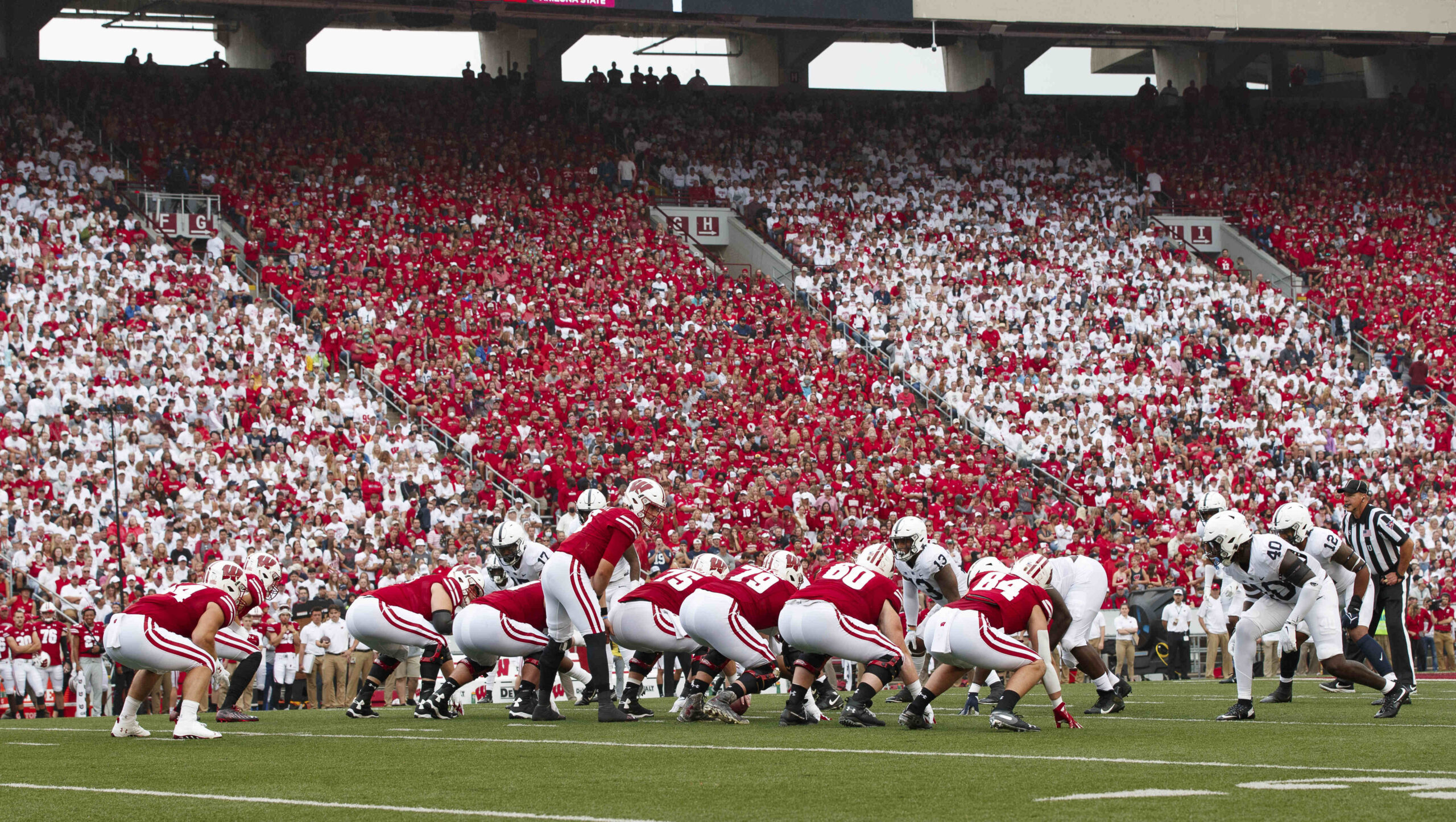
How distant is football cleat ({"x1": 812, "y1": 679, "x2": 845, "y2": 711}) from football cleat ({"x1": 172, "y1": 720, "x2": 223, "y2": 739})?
4.66 metres

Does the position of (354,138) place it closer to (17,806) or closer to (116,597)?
(116,597)

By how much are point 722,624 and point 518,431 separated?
1450 cm

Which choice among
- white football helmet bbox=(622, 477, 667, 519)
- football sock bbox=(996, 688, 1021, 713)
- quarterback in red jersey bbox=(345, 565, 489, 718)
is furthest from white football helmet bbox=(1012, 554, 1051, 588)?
quarterback in red jersey bbox=(345, 565, 489, 718)

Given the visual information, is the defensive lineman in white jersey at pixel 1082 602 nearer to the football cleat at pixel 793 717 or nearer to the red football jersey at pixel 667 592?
the football cleat at pixel 793 717

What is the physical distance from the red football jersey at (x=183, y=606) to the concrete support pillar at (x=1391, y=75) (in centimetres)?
3486

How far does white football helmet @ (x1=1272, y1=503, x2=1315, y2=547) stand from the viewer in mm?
12289

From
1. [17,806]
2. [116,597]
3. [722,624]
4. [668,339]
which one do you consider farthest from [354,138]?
[17,806]

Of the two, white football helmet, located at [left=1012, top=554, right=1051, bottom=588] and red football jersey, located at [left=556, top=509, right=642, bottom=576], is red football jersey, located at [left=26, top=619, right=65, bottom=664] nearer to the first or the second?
red football jersey, located at [left=556, top=509, right=642, bottom=576]

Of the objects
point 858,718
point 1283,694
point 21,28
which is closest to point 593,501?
point 858,718

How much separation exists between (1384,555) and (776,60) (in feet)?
85.9

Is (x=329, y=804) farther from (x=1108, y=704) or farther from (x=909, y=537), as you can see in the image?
(x=1108, y=704)

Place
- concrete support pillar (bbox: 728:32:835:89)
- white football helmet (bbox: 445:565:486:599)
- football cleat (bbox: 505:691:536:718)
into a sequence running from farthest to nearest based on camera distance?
concrete support pillar (bbox: 728:32:835:89)
white football helmet (bbox: 445:565:486:599)
football cleat (bbox: 505:691:536:718)

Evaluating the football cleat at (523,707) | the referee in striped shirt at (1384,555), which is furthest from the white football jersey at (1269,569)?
the football cleat at (523,707)

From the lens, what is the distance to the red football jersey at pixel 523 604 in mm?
13148
